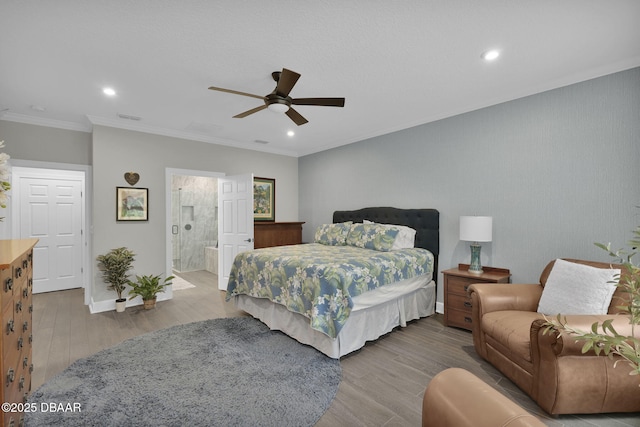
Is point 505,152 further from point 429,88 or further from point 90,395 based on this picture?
point 90,395

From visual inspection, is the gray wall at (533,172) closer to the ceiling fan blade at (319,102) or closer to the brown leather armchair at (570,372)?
the brown leather armchair at (570,372)

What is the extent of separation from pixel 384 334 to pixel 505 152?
2516mm

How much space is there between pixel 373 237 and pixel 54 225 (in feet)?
18.2

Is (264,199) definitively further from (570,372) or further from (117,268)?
(570,372)

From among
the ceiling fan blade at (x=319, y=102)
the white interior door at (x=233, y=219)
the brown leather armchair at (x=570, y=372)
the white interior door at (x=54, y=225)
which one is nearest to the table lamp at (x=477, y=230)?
the brown leather armchair at (x=570, y=372)

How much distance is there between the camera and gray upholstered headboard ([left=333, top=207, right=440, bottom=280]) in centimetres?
401

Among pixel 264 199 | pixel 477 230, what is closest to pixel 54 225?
pixel 264 199

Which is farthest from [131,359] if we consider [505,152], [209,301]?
[505,152]

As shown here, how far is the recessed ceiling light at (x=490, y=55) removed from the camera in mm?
2461

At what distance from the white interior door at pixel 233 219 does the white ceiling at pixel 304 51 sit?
137 cm

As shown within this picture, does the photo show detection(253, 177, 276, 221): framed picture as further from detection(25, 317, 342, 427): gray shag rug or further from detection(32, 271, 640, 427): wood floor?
detection(25, 317, 342, 427): gray shag rug

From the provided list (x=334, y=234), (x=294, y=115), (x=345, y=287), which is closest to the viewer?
(x=345, y=287)

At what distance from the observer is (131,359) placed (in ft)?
8.89

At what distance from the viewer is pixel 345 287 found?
2680 mm
